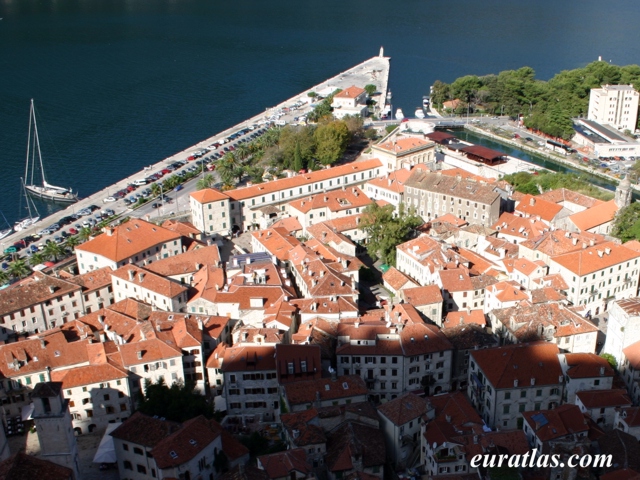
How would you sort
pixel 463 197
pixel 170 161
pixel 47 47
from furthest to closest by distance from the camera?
pixel 47 47 < pixel 170 161 < pixel 463 197

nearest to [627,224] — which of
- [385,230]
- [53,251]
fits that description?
[385,230]

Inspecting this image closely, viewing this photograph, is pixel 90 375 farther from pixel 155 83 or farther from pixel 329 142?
pixel 155 83

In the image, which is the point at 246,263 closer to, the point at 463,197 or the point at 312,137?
the point at 463,197

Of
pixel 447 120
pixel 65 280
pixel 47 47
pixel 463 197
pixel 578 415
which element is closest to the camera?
pixel 578 415

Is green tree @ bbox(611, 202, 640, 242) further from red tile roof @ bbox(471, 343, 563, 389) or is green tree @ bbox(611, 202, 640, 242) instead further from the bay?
the bay

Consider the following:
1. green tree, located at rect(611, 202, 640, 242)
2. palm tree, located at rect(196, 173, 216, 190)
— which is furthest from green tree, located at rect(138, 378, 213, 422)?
green tree, located at rect(611, 202, 640, 242)

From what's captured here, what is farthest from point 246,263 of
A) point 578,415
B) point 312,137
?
point 312,137
